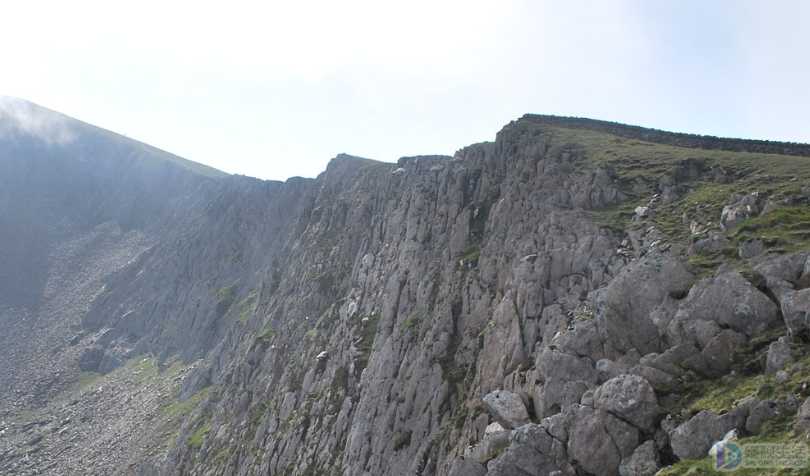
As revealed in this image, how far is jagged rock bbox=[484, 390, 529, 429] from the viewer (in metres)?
35.8

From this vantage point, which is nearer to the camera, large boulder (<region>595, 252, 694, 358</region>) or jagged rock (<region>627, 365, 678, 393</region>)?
jagged rock (<region>627, 365, 678, 393</region>)

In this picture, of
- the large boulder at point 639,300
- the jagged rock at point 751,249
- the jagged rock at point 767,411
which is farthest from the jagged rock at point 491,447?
the jagged rock at point 751,249

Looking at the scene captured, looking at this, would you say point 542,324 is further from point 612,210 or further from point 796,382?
point 796,382

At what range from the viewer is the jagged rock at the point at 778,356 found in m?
24.5

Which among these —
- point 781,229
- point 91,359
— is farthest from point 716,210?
point 91,359

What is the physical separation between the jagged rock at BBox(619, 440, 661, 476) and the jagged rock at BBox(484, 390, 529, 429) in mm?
10125

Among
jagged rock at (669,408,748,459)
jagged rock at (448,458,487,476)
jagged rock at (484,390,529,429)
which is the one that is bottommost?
jagged rock at (448,458,487,476)

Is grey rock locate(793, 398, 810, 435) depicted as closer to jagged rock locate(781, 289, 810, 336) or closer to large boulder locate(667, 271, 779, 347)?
jagged rock locate(781, 289, 810, 336)

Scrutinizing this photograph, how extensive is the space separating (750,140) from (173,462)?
297 ft

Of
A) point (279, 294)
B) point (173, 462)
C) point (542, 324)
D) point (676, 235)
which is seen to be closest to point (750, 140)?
point (676, 235)

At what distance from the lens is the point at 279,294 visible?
365 feet

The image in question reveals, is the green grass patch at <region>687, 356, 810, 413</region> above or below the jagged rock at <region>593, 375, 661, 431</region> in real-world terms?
above

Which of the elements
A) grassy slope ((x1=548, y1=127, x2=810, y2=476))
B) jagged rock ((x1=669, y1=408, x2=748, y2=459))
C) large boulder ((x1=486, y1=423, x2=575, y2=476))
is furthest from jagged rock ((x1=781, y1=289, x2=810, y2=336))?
large boulder ((x1=486, y1=423, x2=575, y2=476))

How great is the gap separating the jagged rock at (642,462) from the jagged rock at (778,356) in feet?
19.2
